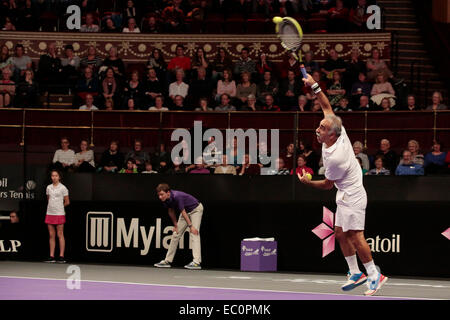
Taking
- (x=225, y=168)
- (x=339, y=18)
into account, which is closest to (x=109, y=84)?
(x=225, y=168)

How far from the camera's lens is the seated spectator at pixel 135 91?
19.9 metres

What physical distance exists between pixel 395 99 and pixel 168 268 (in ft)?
20.8

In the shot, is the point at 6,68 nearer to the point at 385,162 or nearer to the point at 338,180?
the point at 385,162

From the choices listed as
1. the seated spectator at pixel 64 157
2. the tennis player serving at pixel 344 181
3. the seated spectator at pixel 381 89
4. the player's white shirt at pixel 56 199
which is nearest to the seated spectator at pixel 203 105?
the seated spectator at pixel 64 157

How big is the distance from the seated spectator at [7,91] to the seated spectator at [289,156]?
23.9ft

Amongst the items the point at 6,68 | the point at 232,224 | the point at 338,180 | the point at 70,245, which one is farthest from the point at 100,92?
the point at 338,180

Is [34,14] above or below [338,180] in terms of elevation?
above

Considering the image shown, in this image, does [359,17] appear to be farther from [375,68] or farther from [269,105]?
[269,105]

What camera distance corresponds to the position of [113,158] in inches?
689

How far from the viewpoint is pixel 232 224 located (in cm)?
1614

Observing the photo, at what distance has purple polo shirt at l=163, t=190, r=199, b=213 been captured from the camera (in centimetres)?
1559

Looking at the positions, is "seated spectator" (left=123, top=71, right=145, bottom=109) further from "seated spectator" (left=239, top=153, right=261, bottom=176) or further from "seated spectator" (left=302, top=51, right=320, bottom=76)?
"seated spectator" (left=239, top=153, right=261, bottom=176)

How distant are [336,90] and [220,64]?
3.94 m

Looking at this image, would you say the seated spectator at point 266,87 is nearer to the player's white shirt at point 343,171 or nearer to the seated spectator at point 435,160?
the seated spectator at point 435,160
